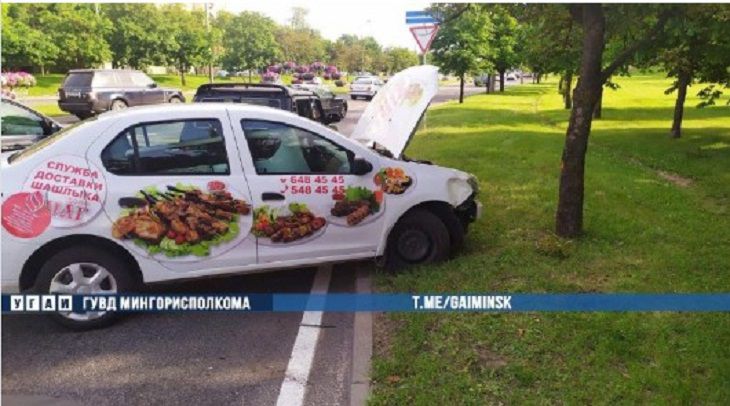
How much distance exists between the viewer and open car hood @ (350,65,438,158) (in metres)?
5.65

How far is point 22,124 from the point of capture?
25.4 feet

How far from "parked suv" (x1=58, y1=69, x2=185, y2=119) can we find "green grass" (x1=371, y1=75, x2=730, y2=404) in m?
13.6

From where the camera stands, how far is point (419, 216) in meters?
5.33

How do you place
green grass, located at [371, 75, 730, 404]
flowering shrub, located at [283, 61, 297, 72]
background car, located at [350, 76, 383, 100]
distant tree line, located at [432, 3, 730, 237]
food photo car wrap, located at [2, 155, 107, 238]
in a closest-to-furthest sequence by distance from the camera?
green grass, located at [371, 75, 730, 404] < food photo car wrap, located at [2, 155, 107, 238] < distant tree line, located at [432, 3, 730, 237] < background car, located at [350, 76, 383, 100] < flowering shrub, located at [283, 61, 297, 72]

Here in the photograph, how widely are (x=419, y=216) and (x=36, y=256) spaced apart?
9.71 ft

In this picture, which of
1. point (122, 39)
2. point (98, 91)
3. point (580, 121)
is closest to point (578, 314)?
point (580, 121)

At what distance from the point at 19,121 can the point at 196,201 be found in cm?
472

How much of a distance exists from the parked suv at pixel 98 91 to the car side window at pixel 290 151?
16350 millimetres

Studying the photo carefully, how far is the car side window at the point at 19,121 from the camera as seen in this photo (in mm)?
7629

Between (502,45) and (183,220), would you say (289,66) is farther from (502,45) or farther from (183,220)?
(183,220)

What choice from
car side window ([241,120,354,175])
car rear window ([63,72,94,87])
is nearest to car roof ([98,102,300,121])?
car side window ([241,120,354,175])

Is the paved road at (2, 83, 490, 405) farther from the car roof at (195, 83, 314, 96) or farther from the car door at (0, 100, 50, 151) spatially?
the car roof at (195, 83, 314, 96)

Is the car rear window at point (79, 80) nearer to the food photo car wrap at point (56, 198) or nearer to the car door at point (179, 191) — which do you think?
the car door at point (179, 191)

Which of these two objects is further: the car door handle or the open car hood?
the open car hood
